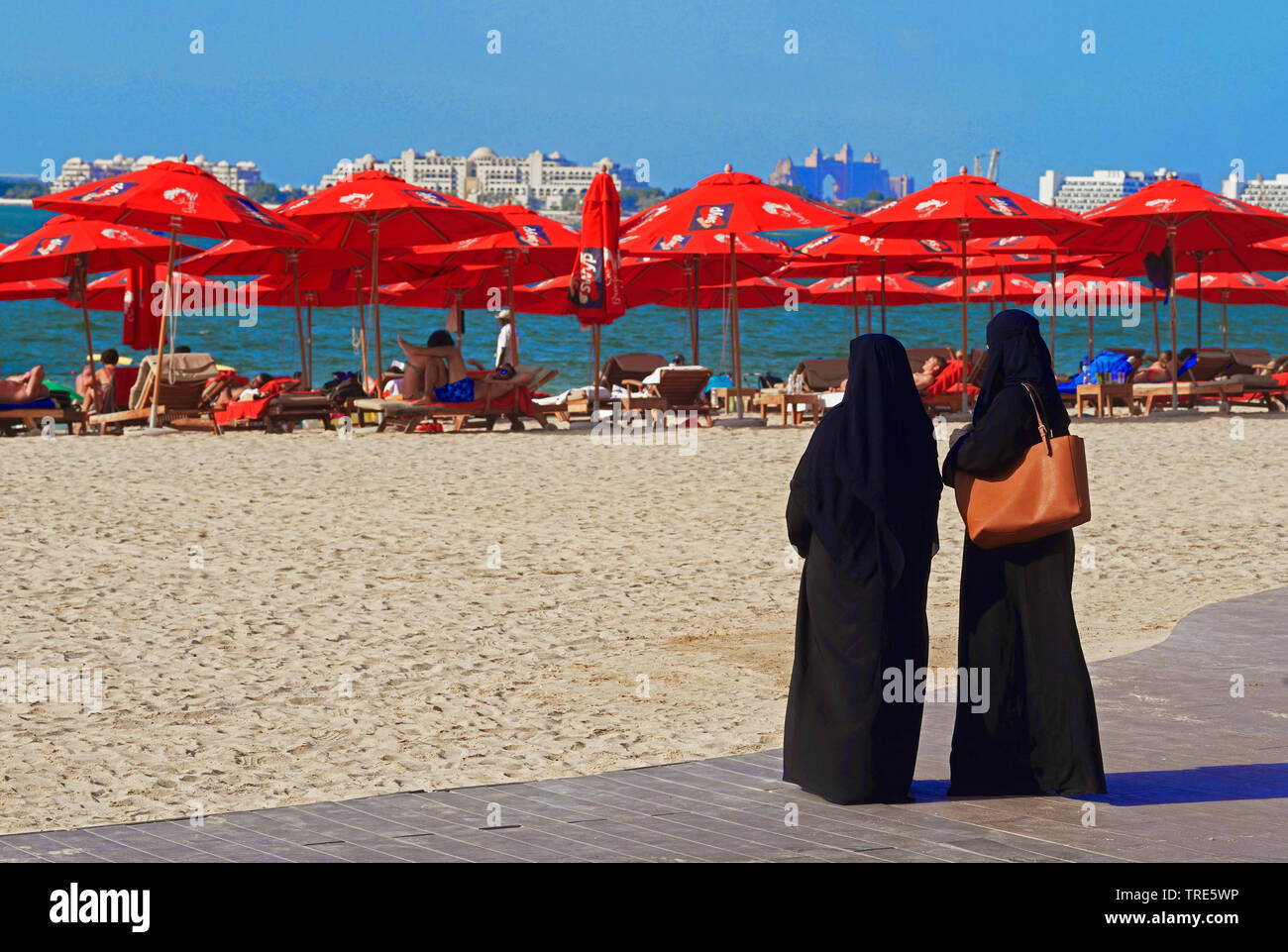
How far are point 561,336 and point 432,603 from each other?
187 ft

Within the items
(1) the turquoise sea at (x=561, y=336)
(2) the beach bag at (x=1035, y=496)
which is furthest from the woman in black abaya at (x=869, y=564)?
(1) the turquoise sea at (x=561, y=336)

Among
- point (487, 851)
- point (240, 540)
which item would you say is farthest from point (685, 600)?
point (487, 851)

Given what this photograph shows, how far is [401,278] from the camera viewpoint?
23938 millimetres

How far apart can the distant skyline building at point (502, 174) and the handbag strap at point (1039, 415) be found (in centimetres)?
13978

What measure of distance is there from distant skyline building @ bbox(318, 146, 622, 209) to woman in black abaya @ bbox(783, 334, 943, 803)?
459 ft

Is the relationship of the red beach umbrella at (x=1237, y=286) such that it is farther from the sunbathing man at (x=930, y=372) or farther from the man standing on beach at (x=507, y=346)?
the man standing on beach at (x=507, y=346)

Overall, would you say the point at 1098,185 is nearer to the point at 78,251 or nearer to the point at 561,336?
the point at 561,336

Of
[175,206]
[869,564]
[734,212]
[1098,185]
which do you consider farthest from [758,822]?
[1098,185]

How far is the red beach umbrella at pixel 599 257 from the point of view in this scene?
765 inches

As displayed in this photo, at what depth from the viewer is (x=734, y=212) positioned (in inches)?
763

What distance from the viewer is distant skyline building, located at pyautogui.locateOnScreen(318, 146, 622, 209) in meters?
151

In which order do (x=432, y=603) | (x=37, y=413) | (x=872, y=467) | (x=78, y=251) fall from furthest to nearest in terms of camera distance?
(x=78, y=251)
(x=37, y=413)
(x=432, y=603)
(x=872, y=467)

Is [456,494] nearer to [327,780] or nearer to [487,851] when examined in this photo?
[327,780]
